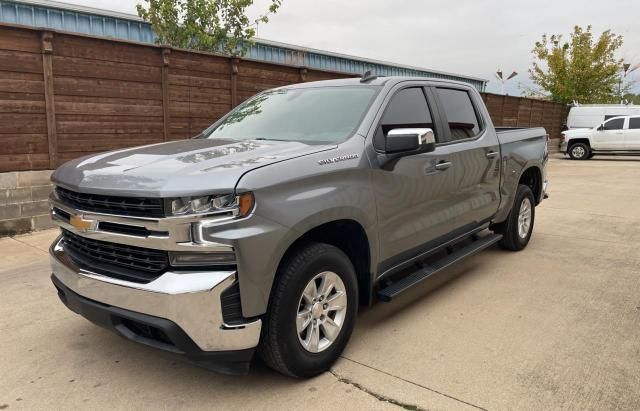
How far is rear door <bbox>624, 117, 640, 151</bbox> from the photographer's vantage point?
2058cm

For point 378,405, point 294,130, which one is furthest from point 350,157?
point 378,405

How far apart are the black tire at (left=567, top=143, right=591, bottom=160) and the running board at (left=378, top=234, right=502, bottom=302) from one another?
749 inches

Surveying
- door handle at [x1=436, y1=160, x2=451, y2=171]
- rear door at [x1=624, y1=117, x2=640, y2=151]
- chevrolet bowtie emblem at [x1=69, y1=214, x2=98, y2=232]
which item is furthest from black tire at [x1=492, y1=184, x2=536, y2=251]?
rear door at [x1=624, y1=117, x2=640, y2=151]

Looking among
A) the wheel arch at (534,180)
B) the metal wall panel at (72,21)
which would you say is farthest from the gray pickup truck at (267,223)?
the metal wall panel at (72,21)

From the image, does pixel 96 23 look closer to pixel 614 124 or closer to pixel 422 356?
pixel 422 356

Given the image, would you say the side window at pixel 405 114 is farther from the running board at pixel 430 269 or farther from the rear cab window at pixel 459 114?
the running board at pixel 430 269

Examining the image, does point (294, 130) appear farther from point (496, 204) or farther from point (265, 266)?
point (496, 204)

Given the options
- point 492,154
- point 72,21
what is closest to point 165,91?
point 72,21

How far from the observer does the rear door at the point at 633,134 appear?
20578 millimetres

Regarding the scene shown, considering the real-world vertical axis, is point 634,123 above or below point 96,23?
below

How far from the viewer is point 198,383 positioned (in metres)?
2.96

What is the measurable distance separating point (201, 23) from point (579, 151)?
17846mm

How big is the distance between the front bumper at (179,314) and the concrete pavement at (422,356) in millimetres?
401

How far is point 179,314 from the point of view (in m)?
2.41
